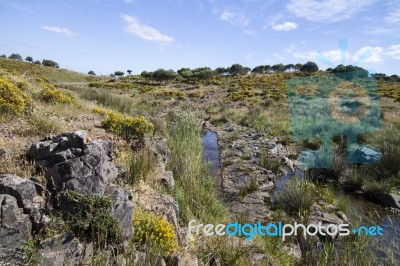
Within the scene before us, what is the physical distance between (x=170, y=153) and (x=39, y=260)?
430cm

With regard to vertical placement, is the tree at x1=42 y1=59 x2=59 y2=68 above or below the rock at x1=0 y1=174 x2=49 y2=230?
above

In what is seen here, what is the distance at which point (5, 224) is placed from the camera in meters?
2.83

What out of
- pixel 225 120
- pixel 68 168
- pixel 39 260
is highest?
pixel 68 168

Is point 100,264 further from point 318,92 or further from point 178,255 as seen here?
point 318,92

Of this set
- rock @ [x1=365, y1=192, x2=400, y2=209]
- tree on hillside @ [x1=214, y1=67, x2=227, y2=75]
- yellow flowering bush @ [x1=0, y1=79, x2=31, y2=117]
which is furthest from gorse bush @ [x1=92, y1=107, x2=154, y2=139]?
tree on hillside @ [x1=214, y1=67, x2=227, y2=75]

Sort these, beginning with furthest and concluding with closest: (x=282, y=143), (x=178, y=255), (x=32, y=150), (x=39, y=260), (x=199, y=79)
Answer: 1. (x=199, y=79)
2. (x=282, y=143)
3. (x=32, y=150)
4. (x=178, y=255)
5. (x=39, y=260)

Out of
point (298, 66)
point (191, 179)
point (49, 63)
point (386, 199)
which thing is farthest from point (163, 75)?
point (191, 179)

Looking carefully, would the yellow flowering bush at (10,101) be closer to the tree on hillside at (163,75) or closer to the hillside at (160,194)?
the hillside at (160,194)

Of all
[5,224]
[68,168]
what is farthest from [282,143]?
[5,224]

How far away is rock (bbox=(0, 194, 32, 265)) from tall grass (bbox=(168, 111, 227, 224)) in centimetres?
249

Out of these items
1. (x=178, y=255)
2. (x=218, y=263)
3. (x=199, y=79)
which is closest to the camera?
(x=178, y=255)

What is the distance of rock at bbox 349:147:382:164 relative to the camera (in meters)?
8.79

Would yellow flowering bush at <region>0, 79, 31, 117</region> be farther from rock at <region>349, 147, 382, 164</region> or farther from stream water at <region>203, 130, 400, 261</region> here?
rock at <region>349, 147, 382, 164</region>

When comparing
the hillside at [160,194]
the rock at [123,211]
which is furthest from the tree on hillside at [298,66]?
the rock at [123,211]
